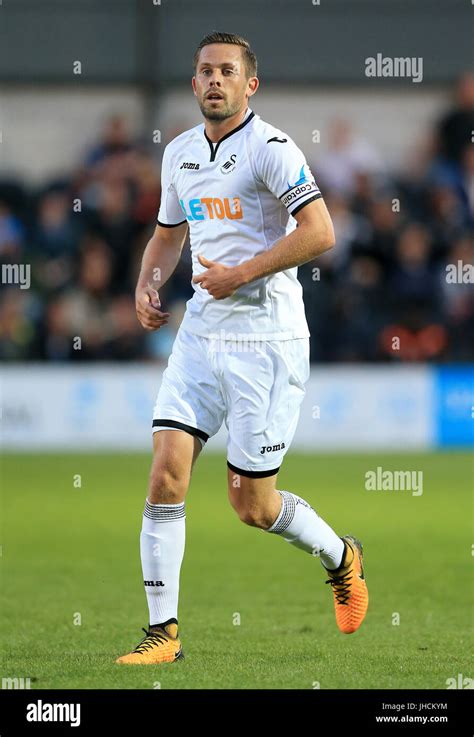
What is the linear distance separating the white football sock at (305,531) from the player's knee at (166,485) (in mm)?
610

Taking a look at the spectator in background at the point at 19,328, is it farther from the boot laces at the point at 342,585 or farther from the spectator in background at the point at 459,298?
the boot laces at the point at 342,585

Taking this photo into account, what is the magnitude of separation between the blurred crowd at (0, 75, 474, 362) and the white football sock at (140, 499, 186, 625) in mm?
10626

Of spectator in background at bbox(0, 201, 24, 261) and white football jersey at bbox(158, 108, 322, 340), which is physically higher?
spectator in background at bbox(0, 201, 24, 261)

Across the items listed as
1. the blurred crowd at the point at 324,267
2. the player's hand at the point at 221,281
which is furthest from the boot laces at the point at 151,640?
the blurred crowd at the point at 324,267

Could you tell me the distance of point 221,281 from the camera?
6109 millimetres

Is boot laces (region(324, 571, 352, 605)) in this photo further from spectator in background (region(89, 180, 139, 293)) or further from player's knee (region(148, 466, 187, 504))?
spectator in background (region(89, 180, 139, 293))

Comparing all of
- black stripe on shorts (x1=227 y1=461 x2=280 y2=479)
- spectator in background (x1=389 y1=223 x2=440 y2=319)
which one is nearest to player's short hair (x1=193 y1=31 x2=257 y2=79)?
black stripe on shorts (x1=227 y1=461 x2=280 y2=479)

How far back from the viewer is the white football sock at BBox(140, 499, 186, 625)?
21.1ft

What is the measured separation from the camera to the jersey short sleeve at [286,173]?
6.20 m

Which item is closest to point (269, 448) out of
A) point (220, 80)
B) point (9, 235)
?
point (220, 80)

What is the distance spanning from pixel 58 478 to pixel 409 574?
6.01 metres

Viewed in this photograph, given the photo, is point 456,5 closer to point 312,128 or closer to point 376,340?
point 312,128

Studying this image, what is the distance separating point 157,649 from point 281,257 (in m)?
1.89
